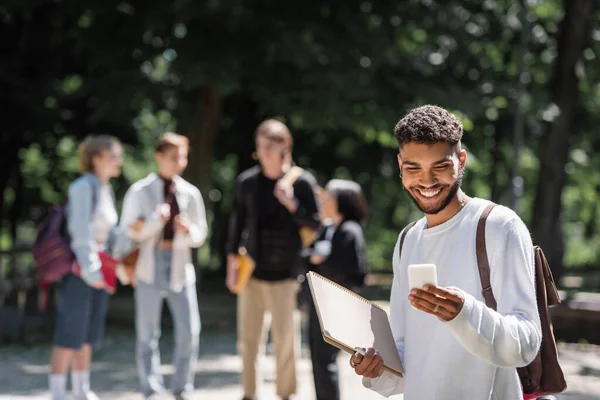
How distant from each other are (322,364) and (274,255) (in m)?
1.24

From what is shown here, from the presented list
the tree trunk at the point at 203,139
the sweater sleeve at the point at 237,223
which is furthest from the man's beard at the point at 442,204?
the tree trunk at the point at 203,139

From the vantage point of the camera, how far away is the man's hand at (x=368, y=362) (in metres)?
3.23

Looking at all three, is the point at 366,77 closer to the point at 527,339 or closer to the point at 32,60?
the point at 32,60

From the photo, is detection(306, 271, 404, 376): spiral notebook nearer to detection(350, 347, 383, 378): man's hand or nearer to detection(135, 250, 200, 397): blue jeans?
detection(350, 347, 383, 378): man's hand

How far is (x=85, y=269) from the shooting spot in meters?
7.68

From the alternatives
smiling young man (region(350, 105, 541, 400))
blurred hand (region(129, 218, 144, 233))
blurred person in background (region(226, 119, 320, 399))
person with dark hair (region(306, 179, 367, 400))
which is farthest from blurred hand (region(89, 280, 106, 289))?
smiling young man (region(350, 105, 541, 400))

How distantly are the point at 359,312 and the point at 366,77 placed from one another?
11189mm

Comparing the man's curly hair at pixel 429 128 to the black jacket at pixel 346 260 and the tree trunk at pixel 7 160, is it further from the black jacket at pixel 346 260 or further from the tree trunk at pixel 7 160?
the tree trunk at pixel 7 160

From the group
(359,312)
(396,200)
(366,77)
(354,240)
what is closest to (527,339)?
(359,312)

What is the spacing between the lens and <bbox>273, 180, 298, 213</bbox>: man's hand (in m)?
7.88

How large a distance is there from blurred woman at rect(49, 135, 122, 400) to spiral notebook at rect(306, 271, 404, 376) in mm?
4643

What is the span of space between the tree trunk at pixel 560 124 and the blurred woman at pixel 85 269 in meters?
12.4

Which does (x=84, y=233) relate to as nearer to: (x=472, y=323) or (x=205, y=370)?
(x=205, y=370)

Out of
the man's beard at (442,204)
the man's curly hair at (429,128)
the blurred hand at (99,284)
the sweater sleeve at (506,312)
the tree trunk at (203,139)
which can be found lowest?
the blurred hand at (99,284)
